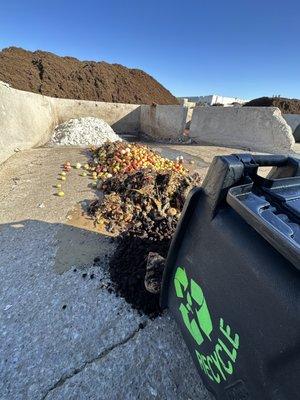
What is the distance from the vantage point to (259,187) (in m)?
1.16

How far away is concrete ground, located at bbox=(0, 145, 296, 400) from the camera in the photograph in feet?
4.87

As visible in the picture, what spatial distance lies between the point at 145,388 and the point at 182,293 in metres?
0.62

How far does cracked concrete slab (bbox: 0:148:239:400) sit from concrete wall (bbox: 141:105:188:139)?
288 inches

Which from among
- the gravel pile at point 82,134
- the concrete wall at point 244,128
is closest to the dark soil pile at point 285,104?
the concrete wall at point 244,128

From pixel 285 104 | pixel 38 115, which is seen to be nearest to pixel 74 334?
pixel 38 115

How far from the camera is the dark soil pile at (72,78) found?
472 inches

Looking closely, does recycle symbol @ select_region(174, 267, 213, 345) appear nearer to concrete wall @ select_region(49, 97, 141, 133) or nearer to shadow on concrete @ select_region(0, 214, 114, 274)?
shadow on concrete @ select_region(0, 214, 114, 274)

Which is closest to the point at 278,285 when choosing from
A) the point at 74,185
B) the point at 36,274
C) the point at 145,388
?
the point at 145,388

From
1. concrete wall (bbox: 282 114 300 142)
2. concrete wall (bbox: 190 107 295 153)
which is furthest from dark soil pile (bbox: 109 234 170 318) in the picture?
concrete wall (bbox: 282 114 300 142)

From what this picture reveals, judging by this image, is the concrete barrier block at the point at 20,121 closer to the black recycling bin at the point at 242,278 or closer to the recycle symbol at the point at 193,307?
the recycle symbol at the point at 193,307

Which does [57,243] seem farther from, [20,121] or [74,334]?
[20,121]

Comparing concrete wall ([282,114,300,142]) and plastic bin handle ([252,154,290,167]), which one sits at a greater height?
plastic bin handle ([252,154,290,167])

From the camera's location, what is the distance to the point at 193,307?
1275 mm

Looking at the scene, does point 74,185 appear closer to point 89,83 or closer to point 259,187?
point 259,187
